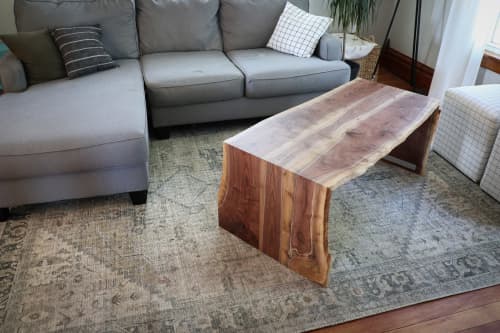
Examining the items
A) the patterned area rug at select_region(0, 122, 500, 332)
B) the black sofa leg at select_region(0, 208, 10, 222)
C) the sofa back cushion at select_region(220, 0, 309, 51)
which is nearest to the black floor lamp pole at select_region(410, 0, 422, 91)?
the sofa back cushion at select_region(220, 0, 309, 51)

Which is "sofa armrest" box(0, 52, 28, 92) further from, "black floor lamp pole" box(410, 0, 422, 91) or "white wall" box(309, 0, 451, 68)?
"black floor lamp pole" box(410, 0, 422, 91)

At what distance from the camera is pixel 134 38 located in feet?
9.40

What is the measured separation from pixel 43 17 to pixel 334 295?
98.8 inches

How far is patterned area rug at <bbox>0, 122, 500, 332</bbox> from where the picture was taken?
1.52 meters

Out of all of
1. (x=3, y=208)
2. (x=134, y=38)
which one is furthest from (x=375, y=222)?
(x=134, y=38)

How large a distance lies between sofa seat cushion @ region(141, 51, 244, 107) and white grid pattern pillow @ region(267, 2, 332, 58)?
0.50 m

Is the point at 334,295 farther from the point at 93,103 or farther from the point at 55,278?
the point at 93,103

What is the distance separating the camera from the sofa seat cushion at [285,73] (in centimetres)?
263

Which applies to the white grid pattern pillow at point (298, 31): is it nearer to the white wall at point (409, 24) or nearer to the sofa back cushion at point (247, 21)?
the sofa back cushion at point (247, 21)

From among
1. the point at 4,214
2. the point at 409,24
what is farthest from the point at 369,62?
the point at 4,214

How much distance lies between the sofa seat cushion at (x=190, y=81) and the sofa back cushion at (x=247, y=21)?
1.32ft

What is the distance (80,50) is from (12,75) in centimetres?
42

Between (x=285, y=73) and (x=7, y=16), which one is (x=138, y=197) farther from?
(x=7, y=16)

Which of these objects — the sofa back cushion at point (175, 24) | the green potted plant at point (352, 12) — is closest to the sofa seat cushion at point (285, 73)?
the sofa back cushion at point (175, 24)
